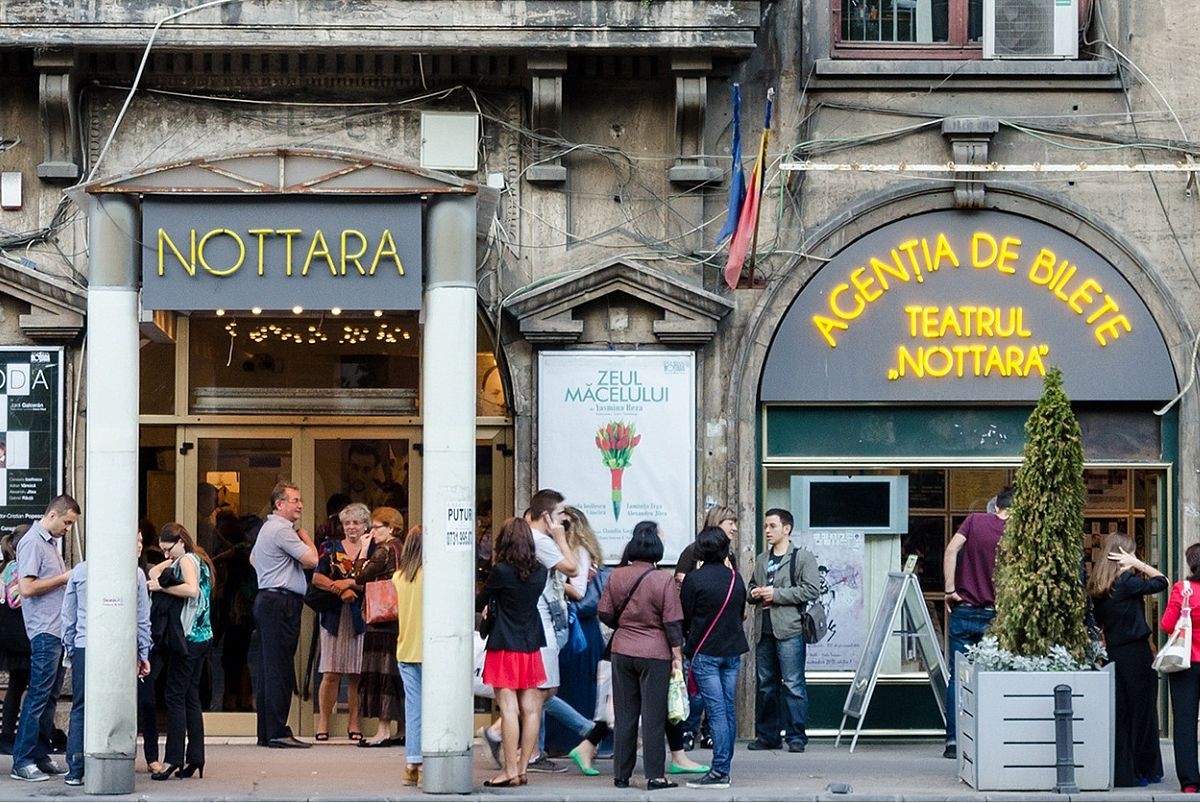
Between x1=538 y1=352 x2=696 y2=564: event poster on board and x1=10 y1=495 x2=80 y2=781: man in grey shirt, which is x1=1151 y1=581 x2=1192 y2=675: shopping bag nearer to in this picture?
x1=538 y1=352 x2=696 y2=564: event poster on board

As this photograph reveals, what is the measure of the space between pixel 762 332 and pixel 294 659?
4.45m

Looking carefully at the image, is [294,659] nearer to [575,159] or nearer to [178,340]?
[178,340]

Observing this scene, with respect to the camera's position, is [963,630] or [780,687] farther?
[780,687]

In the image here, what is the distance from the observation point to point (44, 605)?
1196 centimetres

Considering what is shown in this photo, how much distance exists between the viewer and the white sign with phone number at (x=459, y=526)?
1116cm

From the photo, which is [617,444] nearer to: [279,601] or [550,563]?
[550,563]

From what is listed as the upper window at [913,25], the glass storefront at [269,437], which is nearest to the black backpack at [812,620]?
the glass storefront at [269,437]

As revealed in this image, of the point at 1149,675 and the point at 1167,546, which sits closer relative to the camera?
the point at 1149,675

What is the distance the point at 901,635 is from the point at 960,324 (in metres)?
2.49

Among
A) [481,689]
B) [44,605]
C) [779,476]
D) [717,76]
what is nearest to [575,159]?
[717,76]

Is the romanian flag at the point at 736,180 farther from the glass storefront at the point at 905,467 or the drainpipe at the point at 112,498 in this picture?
the drainpipe at the point at 112,498

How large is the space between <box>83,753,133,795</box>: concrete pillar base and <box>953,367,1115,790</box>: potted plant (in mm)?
5372

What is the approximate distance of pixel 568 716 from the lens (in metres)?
12.3

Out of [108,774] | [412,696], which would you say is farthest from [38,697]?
[412,696]
